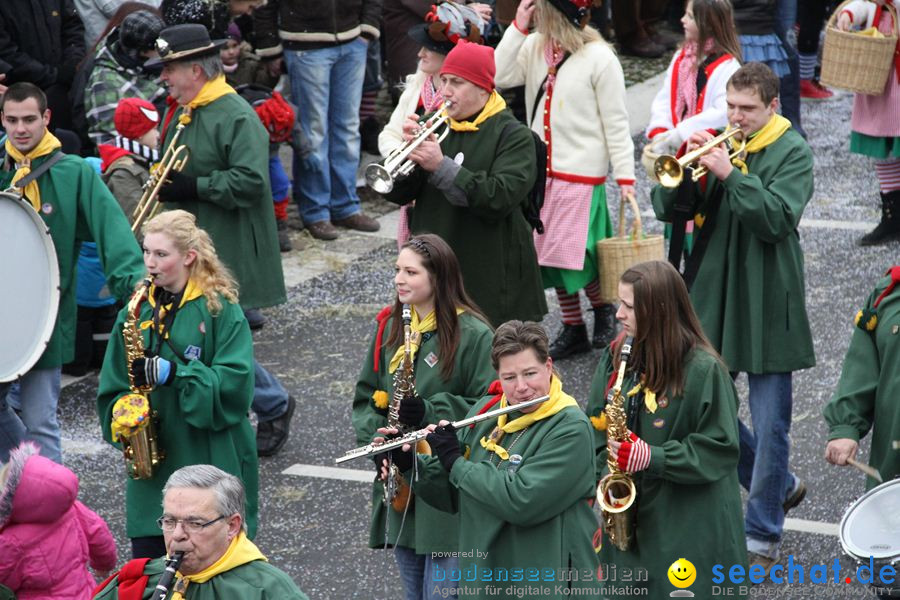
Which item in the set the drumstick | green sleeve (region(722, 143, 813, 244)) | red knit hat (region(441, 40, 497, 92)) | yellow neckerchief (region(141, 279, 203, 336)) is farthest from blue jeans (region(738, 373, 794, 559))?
yellow neckerchief (region(141, 279, 203, 336))

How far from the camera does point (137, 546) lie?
614cm

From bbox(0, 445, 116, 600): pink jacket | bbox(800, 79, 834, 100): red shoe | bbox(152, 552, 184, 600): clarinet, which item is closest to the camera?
bbox(152, 552, 184, 600): clarinet

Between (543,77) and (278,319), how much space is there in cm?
261

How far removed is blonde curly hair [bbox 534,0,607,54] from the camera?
337 inches

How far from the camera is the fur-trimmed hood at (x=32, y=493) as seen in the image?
520 cm

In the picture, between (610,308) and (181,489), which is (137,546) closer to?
(181,489)

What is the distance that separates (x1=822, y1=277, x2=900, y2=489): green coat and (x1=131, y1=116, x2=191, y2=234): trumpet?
3871mm

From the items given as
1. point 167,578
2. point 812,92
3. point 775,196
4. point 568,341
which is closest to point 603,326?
point 568,341

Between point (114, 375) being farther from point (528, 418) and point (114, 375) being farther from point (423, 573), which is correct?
point (528, 418)

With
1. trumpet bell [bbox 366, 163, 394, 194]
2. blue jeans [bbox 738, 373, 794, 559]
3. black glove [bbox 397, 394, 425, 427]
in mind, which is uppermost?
black glove [bbox 397, 394, 425, 427]

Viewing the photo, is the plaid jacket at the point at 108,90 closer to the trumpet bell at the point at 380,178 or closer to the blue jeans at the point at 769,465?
the trumpet bell at the point at 380,178

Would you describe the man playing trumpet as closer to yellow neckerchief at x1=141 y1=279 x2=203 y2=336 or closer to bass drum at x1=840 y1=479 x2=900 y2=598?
bass drum at x1=840 y1=479 x2=900 y2=598

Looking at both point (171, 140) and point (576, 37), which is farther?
point (576, 37)

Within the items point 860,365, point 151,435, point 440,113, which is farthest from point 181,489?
point 440,113
